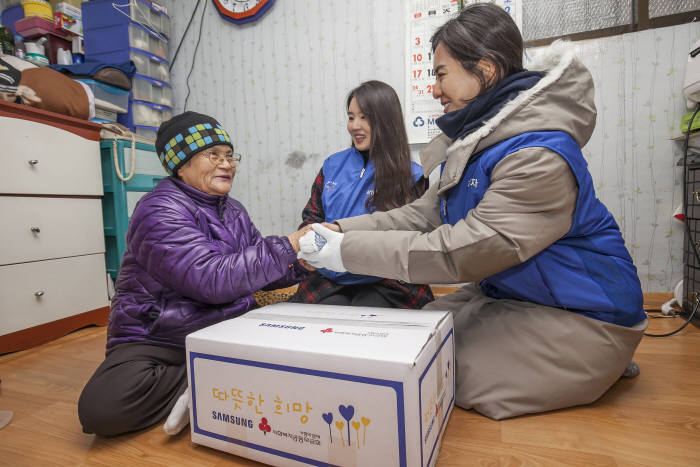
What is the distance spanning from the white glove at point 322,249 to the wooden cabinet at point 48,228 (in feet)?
4.28

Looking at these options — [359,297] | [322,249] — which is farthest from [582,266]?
[359,297]

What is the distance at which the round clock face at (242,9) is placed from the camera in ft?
7.75

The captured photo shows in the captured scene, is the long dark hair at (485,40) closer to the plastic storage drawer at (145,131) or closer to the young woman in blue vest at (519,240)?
the young woman in blue vest at (519,240)

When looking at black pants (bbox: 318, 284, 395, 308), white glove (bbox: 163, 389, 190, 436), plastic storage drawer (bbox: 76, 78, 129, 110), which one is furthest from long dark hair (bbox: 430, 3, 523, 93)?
plastic storage drawer (bbox: 76, 78, 129, 110)

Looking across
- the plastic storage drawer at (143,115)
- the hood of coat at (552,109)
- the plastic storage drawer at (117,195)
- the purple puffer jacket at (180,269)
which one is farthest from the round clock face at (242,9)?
the hood of coat at (552,109)

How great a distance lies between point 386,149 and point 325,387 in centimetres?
107

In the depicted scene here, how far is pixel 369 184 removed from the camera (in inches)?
61.1

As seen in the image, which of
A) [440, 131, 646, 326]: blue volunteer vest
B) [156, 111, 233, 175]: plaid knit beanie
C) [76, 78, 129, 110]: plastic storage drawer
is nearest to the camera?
[440, 131, 646, 326]: blue volunteer vest

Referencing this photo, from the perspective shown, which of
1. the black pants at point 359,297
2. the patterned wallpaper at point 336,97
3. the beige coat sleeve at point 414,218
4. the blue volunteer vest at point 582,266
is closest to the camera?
the blue volunteer vest at point 582,266

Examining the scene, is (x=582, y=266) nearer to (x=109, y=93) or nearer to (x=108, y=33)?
(x=109, y=93)

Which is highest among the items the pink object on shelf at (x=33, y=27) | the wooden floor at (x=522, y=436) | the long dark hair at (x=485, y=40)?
the pink object on shelf at (x=33, y=27)

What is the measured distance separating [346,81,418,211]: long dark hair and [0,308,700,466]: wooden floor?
2.59 feet

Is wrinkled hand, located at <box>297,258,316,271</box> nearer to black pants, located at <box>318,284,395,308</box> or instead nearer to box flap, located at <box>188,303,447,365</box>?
box flap, located at <box>188,303,447,365</box>

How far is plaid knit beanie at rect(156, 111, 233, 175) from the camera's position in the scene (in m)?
1.14
